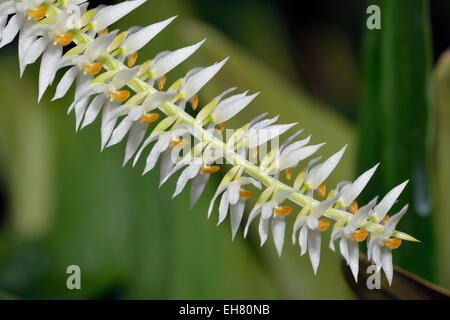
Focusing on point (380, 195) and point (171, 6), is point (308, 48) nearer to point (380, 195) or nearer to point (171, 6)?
point (171, 6)

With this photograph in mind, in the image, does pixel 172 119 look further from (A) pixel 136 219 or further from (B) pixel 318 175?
(A) pixel 136 219

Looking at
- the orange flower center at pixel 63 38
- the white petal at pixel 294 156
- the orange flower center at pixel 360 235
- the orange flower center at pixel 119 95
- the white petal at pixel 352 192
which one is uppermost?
the orange flower center at pixel 63 38

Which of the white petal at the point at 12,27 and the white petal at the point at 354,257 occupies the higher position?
the white petal at the point at 12,27

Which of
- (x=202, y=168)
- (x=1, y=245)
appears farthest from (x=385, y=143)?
(x=1, y=245)

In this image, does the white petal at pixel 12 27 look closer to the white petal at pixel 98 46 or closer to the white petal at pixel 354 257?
the white petal at pixel 98 46

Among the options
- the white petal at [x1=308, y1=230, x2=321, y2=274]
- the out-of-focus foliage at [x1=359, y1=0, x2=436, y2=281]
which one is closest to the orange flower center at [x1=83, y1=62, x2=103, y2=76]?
the white petal at [x1=308, y1=230, x2=321, y2=274]

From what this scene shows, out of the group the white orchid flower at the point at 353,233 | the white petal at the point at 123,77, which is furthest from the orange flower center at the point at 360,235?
the white petal at the point at 123,77

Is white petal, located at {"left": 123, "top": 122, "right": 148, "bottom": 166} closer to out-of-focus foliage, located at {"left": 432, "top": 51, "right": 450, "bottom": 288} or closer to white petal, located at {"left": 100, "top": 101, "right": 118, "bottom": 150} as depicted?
white petal, located at {"left": 100, "top": 101, "right": 118, "bottom": 150}

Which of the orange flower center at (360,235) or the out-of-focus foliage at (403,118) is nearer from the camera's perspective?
the orange flower center at (360,235)
